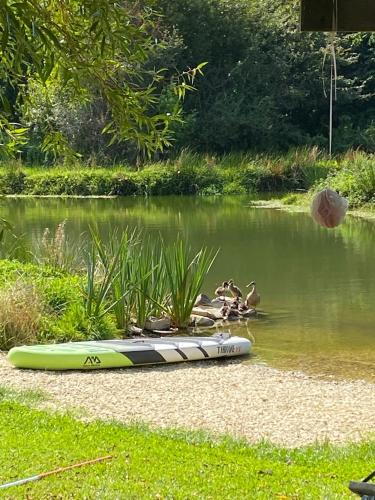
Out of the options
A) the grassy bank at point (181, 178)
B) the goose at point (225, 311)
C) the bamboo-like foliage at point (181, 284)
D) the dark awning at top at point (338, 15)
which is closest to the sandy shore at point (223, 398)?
the bamboo-like foliage at point (181, 284)

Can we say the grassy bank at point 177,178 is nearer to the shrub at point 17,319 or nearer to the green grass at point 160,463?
the shrub at point 17,319

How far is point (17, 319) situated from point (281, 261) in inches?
332

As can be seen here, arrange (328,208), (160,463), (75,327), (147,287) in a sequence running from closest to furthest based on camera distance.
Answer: (328,208)
(160,463)
(75,327)
(147,287)

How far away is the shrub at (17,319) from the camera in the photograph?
10.0 m

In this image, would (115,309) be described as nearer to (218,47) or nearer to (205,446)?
(205,446)

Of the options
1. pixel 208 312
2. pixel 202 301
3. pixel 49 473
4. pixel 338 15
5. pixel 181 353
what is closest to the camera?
pixel 338 15

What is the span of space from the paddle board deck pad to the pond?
0.42 metres

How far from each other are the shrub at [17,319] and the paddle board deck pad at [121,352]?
0.77 meters

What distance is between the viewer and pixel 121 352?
937 centimetres

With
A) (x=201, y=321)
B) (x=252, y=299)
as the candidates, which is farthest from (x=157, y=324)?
(x=252, y=299)

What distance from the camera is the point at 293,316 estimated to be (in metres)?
12.8

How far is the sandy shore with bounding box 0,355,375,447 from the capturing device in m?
7.07

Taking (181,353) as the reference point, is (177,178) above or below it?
below

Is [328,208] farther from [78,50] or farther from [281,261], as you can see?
[281,261]
